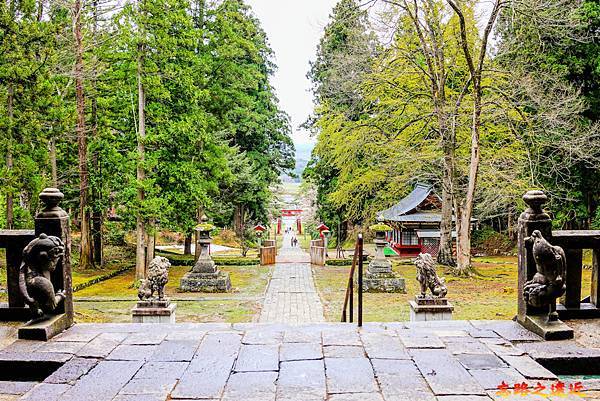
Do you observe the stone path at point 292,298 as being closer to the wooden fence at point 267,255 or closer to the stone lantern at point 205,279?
the wooden fence at point 267,255

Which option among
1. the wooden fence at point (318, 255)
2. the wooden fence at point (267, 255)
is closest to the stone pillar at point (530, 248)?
the wooden fence at point (318, 255)

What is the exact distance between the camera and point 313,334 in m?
4.40

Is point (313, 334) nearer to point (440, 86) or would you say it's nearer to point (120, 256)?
point (440, 86)

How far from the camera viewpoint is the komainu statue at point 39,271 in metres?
4.23

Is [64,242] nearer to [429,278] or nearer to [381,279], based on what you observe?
[429,278]

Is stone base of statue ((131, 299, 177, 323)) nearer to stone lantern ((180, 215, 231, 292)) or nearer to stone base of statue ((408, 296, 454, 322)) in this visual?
stone base of statue ((408, 296, 454, 322))

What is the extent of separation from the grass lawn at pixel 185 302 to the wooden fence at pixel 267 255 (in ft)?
10.3

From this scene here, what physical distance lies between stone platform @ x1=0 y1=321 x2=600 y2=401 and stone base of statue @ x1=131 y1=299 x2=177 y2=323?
313 centimetres

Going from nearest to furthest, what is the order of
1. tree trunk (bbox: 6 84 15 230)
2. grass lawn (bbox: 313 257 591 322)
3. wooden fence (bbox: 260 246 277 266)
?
grass lawn (bbox: 313 257 591 322) → tree trunk (bbox: 6 84 15 230) → wooden fence (bbox: 260 246 277 266)

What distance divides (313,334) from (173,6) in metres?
12.8

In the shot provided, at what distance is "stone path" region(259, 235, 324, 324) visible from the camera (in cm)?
1099

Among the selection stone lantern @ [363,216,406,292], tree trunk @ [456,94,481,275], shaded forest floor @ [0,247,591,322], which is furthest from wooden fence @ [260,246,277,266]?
tree trunk @ [456,94,481,275]

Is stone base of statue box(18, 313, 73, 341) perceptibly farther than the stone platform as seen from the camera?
Yes

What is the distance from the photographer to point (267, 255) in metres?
20.5
